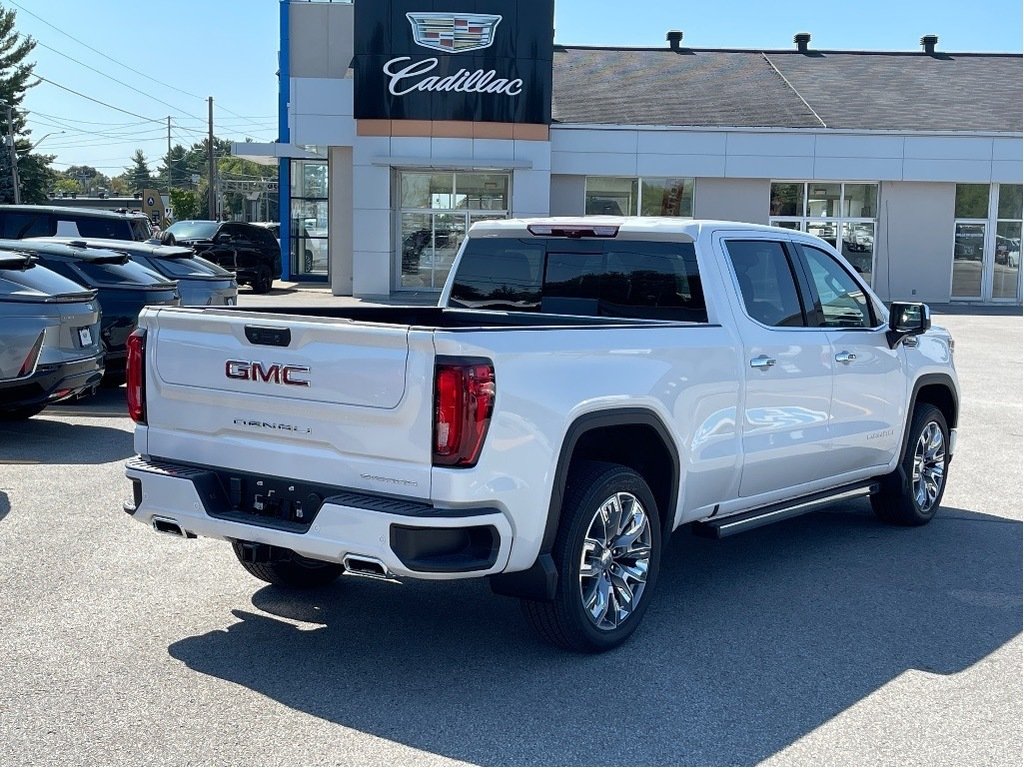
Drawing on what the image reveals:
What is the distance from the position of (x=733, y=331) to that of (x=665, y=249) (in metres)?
0.61

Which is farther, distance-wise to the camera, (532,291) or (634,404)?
(532,291)

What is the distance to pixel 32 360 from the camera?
33.5ft

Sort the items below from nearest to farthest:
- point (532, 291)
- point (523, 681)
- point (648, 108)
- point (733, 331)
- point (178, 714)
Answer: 1. point (178, 714)
2. point (523, 681)
3. point (733, 331)
4. point (532, 291)
5. point (648, 108)

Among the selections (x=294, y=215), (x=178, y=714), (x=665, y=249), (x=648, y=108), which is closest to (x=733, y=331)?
(x=665, y=249)

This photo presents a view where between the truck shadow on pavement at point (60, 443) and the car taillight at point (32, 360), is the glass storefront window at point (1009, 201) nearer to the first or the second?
the truck shadow on pavement at point (60, 443)

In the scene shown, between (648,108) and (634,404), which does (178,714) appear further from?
(648,108)

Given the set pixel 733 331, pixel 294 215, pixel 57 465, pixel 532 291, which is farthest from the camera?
pixel 294 215

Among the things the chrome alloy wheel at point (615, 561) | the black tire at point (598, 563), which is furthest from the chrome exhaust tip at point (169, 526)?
the chrome alloy wheel at point (615, 561)

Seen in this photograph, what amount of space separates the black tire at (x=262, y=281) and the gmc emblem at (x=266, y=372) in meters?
27.7

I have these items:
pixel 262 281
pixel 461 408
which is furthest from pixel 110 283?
pixel 262 281

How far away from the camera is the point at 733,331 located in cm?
621

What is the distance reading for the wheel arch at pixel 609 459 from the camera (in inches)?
196

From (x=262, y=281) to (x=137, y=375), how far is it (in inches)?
1078

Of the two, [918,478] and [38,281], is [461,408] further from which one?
[38,281]
